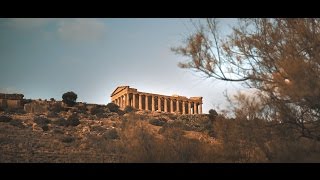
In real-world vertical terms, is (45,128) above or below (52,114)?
below

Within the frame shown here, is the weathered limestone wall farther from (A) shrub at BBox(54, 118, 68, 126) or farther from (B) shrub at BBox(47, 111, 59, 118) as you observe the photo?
(A) shrub at BBox(54, 118, 68, 126)

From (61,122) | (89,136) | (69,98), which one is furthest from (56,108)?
(89,136)

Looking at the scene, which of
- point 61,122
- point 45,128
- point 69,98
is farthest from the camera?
point 69,98

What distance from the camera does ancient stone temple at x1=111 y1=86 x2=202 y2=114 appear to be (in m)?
67.6

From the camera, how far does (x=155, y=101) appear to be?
232 feet

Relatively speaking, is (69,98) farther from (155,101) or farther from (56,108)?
(155,101)

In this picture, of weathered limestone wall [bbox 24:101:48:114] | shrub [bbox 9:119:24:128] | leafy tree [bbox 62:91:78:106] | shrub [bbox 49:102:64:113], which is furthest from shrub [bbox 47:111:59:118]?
shrub [bbox 9:119:24:128]

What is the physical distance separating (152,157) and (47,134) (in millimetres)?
21408

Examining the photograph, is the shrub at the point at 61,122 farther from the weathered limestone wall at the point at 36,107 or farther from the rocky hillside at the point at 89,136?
the weathered limestone wall at the point at 36,107

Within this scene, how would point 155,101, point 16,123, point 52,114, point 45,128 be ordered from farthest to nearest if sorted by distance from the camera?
point 155,101 → point 52,114 → point 16,123 → point 45,128
